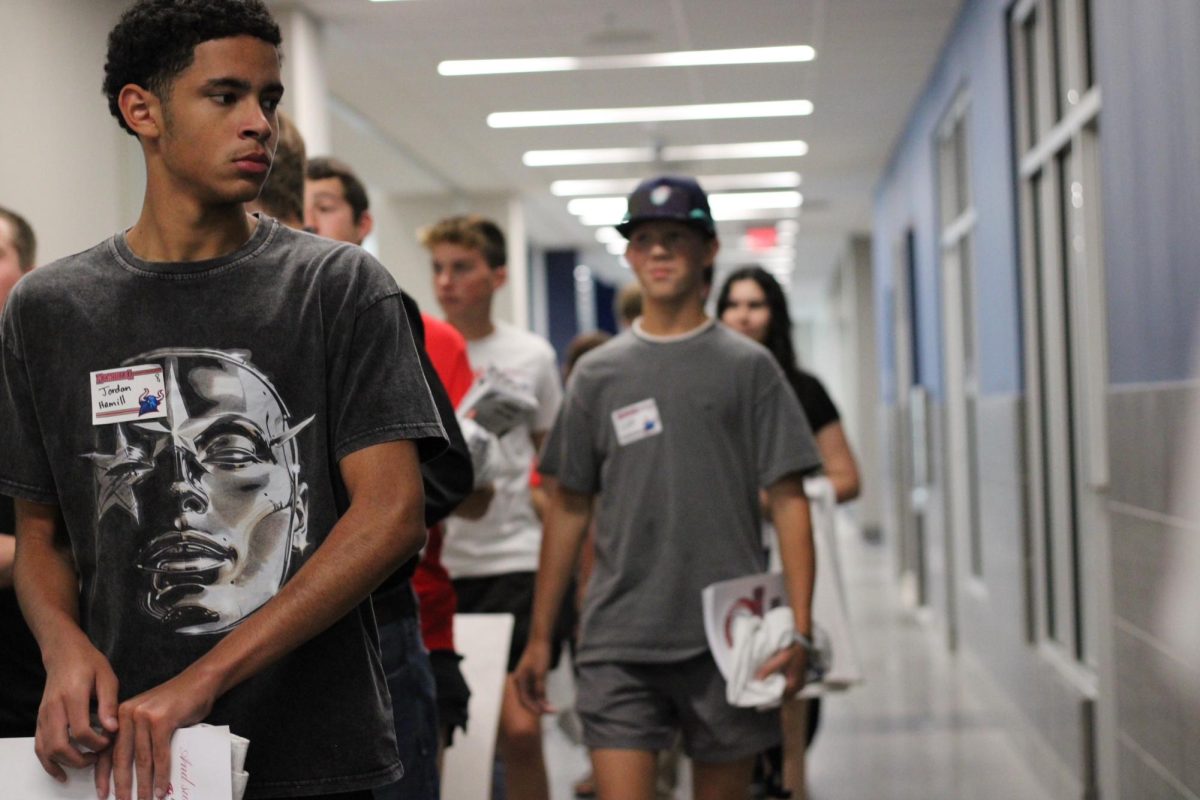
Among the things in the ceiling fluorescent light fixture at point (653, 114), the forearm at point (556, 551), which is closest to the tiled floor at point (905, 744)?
the forearm at point (556, 551)

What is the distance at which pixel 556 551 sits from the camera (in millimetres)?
3174

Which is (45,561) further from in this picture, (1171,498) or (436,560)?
(1171,498)

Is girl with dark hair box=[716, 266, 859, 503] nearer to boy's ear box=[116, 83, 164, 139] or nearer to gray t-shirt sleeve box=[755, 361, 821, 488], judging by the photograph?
gray t-shirt sleeve box=[755, 361, 821, 488]

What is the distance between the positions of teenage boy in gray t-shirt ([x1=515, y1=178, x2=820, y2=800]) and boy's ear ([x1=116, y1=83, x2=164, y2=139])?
1577 millimetres

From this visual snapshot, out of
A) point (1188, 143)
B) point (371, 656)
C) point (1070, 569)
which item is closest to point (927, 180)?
point (1070, 569)

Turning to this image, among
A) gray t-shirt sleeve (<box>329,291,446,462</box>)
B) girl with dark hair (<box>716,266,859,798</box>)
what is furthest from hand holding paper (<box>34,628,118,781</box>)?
girl with dark hair (<box>716,266,859,798</box>)

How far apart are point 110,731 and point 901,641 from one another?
7.94 metres

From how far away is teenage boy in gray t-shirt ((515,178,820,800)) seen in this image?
2.92 m

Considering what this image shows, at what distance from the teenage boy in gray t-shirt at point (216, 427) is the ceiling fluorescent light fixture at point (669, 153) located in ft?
31.6

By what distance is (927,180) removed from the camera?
366 inches

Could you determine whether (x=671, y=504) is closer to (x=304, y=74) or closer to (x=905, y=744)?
(x=905, y=744)

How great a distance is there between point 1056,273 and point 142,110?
14.5ft

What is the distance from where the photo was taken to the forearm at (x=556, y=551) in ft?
10.3

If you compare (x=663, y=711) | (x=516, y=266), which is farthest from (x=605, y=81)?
(x=663, y=711)
